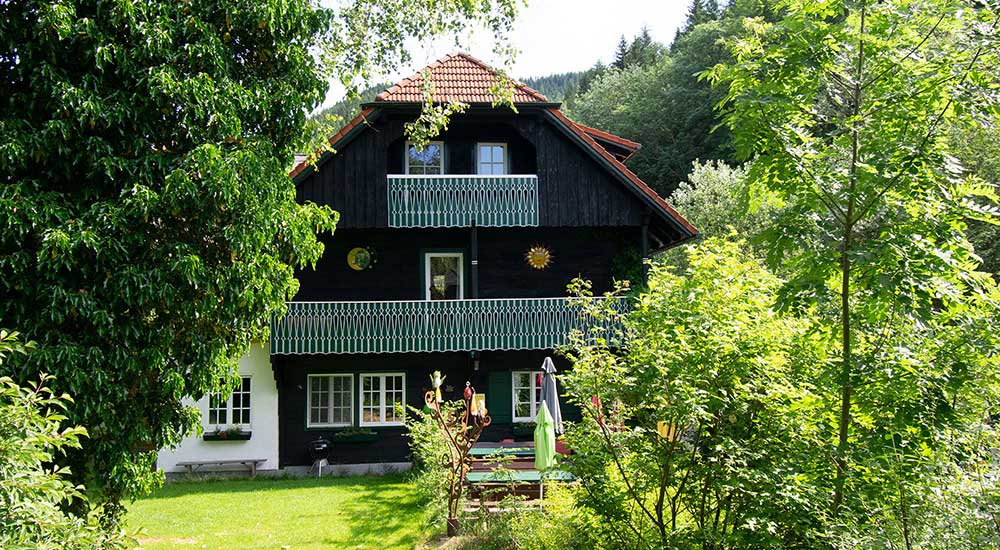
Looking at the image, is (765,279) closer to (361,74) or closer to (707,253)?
(707,253)

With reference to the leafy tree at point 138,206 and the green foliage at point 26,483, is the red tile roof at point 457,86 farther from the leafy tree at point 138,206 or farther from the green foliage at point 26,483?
the green foliage at point 26,483

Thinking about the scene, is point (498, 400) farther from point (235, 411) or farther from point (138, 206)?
point (138, 206)

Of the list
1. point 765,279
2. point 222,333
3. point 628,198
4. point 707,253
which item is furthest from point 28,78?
point 628,198

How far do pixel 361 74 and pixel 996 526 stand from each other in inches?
385

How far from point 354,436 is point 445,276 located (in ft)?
14.8

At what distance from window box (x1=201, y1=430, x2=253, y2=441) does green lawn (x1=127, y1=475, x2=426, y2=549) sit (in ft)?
3.58

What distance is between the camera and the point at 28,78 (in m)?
7.32

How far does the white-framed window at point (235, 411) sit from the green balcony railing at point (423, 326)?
2067 mm

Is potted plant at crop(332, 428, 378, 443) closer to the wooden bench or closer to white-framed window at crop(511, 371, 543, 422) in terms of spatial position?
the wooden bench

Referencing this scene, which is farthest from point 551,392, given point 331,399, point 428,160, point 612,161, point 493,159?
point 428,160

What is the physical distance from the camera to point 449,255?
1809cm

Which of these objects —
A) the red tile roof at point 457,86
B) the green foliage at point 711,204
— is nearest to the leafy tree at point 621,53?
the green foliage at point 711,204

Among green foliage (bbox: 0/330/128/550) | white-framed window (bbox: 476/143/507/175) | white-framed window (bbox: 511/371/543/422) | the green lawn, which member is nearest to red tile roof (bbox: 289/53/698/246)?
white-framed window (bbox: 476/143/507/175)

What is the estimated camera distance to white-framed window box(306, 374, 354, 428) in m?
17.4
